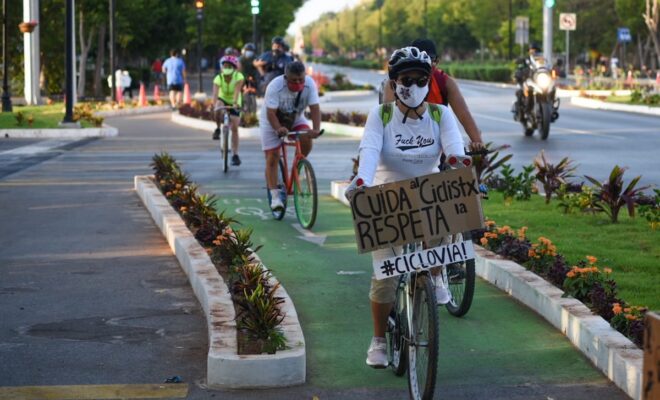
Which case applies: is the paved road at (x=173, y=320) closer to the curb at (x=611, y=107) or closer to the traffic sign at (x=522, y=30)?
the curb at (x=611, y=107)

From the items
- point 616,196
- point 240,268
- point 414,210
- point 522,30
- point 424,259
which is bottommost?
point 240,268

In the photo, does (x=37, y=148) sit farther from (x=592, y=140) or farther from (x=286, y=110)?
(x=286, y=110)


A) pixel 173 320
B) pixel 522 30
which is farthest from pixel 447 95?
pixel 522 30

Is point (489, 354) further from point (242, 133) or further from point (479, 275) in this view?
point (242, 133)

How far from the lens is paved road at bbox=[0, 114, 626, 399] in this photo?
295 inches

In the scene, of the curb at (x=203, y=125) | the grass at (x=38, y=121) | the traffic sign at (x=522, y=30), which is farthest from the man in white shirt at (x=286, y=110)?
the traffic sign at (x=522, y=30)

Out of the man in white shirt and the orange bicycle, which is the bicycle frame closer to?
the orange bicycle

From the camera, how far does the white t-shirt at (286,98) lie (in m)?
13.7

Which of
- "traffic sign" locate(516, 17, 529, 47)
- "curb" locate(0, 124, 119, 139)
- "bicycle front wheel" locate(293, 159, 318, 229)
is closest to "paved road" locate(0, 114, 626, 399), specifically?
"bicycle front wheel" locate(293, 159, 318, 229)

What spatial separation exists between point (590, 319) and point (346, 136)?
72.9 ft

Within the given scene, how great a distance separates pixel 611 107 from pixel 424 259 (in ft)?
118

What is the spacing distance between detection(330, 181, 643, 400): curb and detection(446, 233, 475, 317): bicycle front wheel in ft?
1.60

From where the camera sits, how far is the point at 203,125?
113 feet

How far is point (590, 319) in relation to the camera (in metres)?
8.06
